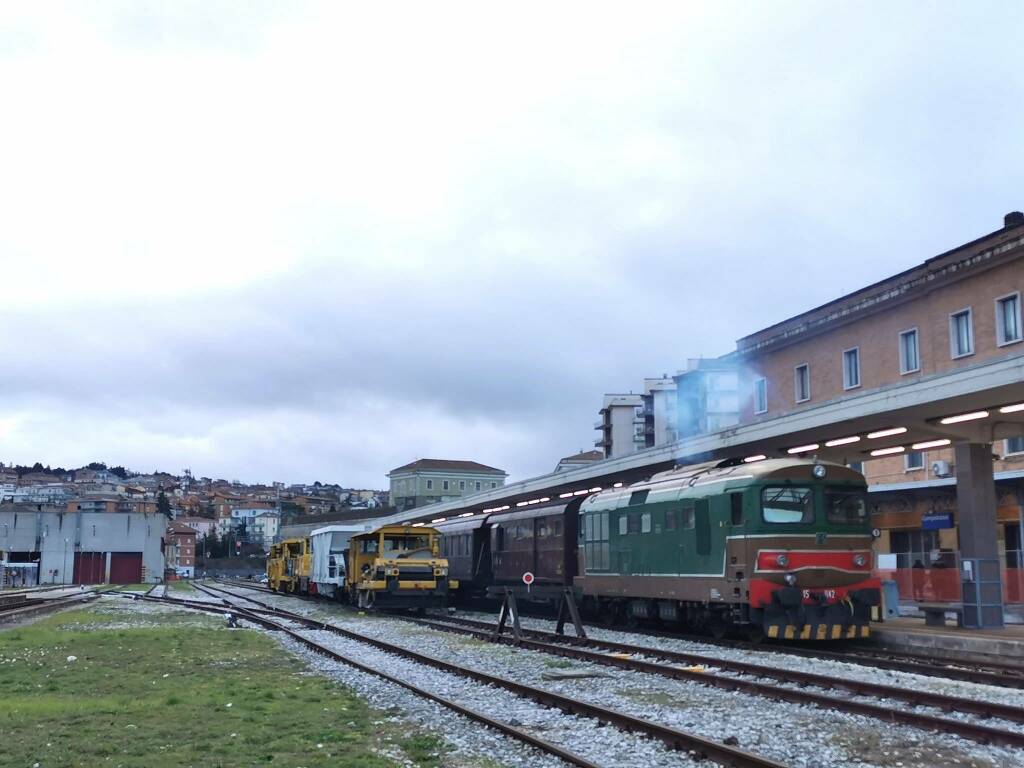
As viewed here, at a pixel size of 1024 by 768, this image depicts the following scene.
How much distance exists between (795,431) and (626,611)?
239 inches

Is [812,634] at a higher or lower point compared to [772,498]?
lower

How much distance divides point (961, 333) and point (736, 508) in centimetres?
2082

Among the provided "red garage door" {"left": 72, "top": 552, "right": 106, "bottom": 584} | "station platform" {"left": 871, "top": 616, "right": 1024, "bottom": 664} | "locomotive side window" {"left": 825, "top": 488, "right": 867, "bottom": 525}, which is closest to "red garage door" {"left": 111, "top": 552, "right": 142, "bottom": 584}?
"red garage door" {"left": 72, "top": 552, "right": 106, "bottom": 584}

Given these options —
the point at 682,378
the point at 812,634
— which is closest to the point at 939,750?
the point at 812,634

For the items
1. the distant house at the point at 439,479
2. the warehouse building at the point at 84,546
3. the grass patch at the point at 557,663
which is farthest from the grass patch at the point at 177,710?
the distant house at the point at 439,479

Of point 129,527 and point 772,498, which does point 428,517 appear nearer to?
point 772,498

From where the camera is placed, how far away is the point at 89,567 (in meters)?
92.4

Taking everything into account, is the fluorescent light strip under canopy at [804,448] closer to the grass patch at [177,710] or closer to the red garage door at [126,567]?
the grass patch at [177,710]

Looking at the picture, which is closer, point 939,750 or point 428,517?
point 939,750

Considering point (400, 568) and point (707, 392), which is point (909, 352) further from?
point (400, 568)

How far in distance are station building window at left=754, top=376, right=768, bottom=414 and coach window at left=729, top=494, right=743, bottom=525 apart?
28.0 metres

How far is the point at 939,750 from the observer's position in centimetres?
963

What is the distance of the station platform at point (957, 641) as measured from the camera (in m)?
16.6

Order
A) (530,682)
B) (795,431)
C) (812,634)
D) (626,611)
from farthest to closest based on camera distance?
(626,611) → (795,431) → (812,634) → (530,682)
